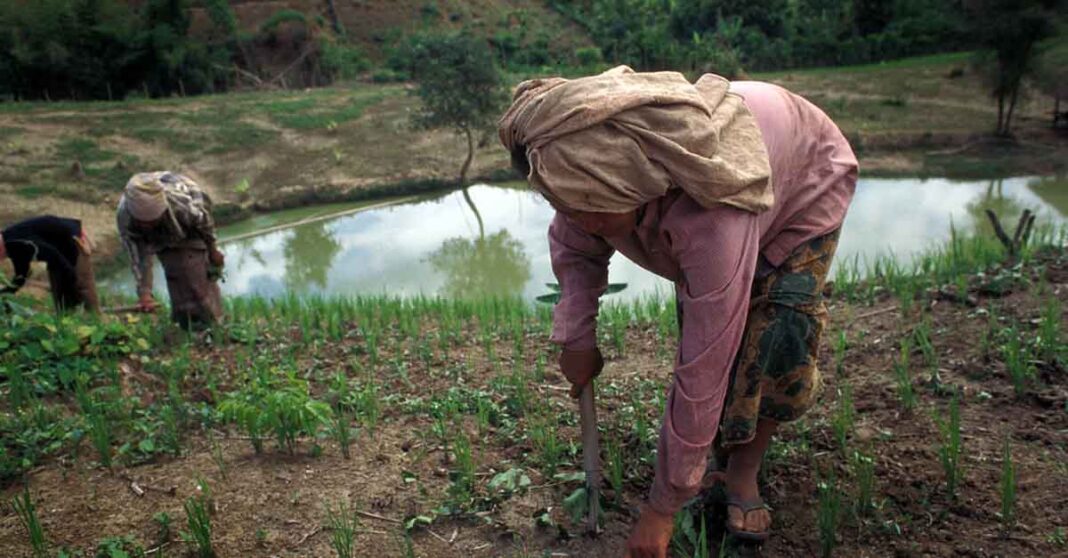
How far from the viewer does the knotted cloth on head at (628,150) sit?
135 centimetres

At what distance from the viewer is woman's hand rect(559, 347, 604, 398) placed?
189cm

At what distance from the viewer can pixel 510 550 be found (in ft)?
6.62

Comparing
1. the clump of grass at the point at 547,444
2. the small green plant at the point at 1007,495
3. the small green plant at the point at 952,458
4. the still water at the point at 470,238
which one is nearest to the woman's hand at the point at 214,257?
the clump of grass at the point at 547,444

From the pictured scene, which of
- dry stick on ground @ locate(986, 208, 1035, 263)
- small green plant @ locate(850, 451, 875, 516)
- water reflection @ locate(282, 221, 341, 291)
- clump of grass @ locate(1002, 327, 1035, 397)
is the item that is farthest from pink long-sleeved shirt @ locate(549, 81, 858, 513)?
water reflection @ locate(282, 221, 341, 291)

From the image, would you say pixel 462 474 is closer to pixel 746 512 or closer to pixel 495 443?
pixel 495 443

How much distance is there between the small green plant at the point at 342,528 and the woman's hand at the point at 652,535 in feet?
2.50

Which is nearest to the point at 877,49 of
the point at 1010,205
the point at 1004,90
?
the point at 1004,90

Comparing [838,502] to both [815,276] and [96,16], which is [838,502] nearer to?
[815,276]

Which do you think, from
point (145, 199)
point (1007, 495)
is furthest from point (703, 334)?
point (145, 199)

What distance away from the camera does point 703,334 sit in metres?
1.44

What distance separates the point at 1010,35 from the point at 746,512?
590 inches

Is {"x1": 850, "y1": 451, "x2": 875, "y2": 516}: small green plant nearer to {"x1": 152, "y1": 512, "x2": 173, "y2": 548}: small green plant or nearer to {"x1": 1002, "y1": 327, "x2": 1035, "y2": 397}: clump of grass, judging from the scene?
{"x1": 1002, "y1": 327, "x2": 1035, "y2": 397}: clump of grass

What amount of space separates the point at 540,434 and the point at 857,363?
4.56ft

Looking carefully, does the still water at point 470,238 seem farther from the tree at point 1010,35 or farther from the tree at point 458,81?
the tree at point 1010,35
